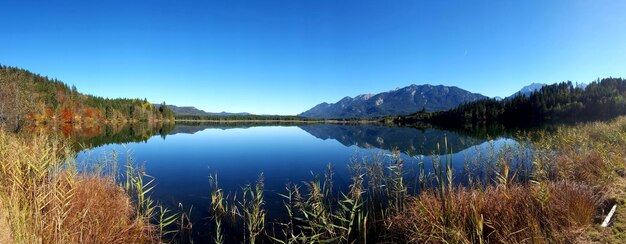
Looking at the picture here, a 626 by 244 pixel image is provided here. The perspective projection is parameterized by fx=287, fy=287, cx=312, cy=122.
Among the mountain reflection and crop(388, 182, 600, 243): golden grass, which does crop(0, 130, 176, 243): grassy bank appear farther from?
the mountain reflection

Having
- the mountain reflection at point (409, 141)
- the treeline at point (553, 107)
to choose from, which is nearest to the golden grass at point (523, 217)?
the mountain reflection at point (409, 141)

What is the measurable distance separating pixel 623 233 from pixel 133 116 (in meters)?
195

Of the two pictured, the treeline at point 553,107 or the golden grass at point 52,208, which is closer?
the golden grass at point 52,208

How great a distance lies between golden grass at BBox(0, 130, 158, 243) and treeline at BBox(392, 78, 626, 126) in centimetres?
9846

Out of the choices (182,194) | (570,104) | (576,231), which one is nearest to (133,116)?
(182,194)

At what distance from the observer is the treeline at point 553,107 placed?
88.4 metres

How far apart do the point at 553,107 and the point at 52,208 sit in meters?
142

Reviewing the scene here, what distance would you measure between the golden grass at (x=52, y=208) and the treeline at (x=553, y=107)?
98465mm

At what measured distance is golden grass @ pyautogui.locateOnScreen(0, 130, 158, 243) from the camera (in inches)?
225

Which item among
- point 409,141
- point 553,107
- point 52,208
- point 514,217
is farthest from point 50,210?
point 553,107

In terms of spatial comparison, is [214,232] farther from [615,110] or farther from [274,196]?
[615,110]

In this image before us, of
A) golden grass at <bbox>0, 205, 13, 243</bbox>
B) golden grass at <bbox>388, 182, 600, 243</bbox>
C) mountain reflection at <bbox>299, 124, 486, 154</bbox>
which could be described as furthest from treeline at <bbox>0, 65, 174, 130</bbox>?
golden grass at <bbox>388, 182, 600, 243</bbox>

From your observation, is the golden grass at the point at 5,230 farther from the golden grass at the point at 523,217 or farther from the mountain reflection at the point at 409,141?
the mountain reflection at the point at 409,141

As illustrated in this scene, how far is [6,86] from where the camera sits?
4744 cm
